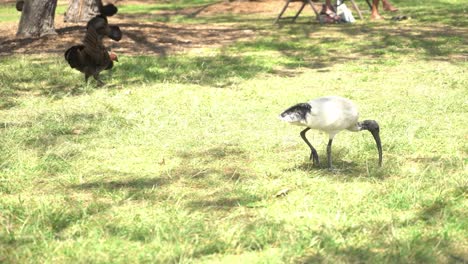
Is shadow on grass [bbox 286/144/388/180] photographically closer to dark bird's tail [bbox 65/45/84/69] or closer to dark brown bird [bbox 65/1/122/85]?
dark brown bird [bbox 65/1/122/85]

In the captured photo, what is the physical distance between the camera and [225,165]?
6.36 m

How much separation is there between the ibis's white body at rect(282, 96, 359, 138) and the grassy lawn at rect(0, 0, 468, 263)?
445 millimetres

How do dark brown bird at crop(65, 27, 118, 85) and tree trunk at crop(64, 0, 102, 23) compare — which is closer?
dark brown bird at crop(65, 27, 118, 85)

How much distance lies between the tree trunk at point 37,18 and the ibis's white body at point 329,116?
9250 millimetres

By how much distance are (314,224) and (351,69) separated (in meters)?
6.89

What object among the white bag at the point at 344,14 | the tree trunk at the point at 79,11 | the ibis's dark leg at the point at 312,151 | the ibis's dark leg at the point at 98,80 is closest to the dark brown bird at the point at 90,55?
the ibis's dark leg at the point at 98,80

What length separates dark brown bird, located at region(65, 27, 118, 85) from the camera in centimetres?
1002

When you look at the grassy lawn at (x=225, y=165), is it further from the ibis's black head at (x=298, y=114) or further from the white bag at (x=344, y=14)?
the white bag at (x=344, y=14)

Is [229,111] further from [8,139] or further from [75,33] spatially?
[75,33]

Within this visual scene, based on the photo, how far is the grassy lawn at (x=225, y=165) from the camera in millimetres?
4449

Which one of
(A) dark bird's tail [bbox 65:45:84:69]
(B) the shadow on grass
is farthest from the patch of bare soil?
(B) the shadow on grass

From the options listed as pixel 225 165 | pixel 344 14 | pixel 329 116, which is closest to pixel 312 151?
pixel 329 116

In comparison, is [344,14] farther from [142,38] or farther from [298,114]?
[298,114]

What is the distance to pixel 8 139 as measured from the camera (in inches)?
281
